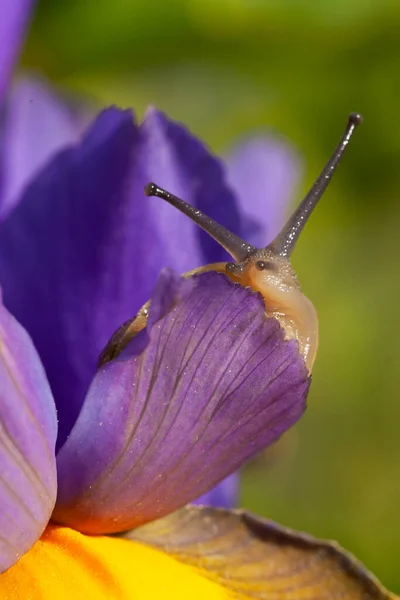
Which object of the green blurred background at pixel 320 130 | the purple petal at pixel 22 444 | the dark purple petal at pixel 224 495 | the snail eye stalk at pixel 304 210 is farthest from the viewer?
the green blurred background at pixel 320 130

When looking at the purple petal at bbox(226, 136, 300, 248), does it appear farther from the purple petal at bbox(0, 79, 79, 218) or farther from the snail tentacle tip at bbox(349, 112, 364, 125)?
the snail tentacle tip at bbox(349, 112, 364, 125)

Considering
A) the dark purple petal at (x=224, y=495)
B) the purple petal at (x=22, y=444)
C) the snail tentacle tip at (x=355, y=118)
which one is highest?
the snail tentacle tip at (x=355, y=118)

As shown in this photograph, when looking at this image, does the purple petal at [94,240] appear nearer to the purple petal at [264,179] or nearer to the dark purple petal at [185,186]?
the dark purple petal at [185,186]

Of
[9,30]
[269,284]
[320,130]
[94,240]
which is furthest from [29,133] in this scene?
[320,130]

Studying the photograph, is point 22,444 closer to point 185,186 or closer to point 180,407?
point 180,407

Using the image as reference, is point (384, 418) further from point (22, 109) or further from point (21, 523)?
point (21, 523)

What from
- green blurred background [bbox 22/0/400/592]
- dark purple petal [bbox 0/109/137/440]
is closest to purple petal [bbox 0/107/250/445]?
dark purple petal [bbox 0/109/137/440]

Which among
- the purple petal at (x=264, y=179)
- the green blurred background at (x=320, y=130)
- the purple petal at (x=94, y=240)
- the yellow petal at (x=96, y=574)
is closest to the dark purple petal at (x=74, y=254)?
the purple petal at (x=94, y=240)
